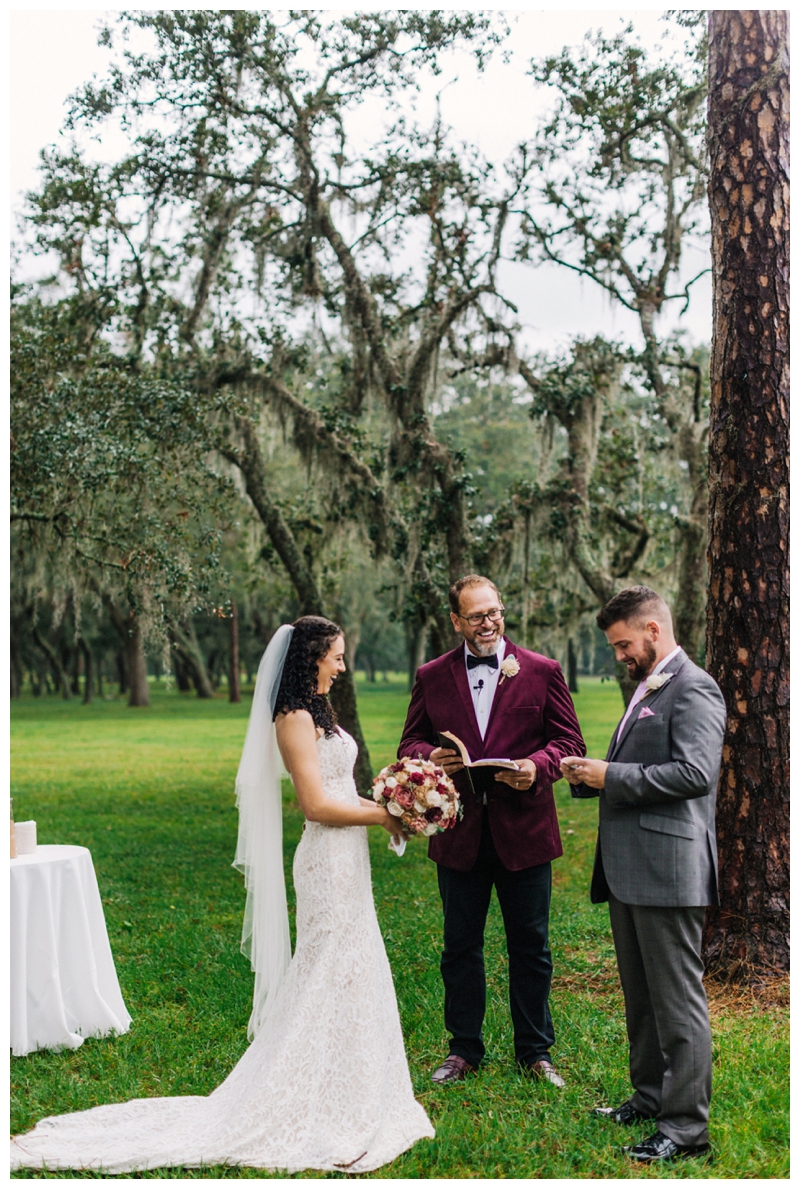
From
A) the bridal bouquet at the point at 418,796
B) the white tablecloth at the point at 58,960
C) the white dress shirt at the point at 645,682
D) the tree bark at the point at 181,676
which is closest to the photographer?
the white dress shirt at the point at 645,682

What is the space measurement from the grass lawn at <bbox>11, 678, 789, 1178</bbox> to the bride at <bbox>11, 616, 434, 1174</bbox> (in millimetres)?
142

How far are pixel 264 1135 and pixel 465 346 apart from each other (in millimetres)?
8971

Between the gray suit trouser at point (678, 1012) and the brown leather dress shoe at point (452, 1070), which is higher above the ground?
the gray suit trouser at point (678, 1012)

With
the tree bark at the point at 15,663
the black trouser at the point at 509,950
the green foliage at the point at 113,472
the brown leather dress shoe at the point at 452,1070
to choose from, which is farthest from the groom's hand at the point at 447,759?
the tree bark at the point at 15,663

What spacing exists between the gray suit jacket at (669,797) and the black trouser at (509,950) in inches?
22.4

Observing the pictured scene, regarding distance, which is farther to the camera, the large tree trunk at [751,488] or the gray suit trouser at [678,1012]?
the large tree trunk at [751,488]

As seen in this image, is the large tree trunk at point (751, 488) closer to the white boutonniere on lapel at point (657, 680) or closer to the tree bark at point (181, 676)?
the white boutonniere on lapel at point (657, 680)

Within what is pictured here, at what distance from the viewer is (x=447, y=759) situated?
164 inches

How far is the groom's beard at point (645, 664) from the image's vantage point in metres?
3.66

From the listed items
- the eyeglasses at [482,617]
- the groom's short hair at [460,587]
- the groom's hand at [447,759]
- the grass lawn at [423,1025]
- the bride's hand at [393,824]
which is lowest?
the grass lawn at [423,1025]

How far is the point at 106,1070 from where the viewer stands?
4.48m

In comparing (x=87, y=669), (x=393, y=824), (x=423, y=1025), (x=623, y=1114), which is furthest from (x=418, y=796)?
(x=87, y=669)
